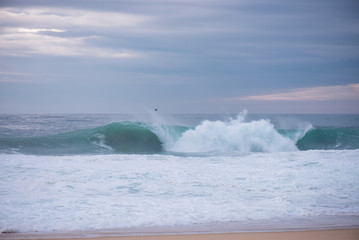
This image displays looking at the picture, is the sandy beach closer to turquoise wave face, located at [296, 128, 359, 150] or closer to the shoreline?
the shoreline

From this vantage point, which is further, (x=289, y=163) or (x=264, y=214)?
(x=289, y=163)

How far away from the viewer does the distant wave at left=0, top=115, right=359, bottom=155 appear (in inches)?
603

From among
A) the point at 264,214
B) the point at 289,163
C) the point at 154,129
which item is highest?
the point at 154,129

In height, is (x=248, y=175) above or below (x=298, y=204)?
above

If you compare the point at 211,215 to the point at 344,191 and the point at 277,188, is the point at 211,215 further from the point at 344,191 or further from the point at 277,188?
the point at 344,191

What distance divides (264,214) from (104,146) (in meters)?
11.3

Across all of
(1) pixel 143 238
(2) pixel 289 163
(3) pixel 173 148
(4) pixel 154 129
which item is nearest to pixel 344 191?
(2) pixel 289 163

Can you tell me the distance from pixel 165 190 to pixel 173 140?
35.2ft

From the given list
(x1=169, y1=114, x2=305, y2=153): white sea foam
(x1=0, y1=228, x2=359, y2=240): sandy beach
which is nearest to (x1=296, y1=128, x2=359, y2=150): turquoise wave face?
(x1=169, y1=114, x2=305, y2=153): white sea foam

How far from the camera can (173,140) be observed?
17594mm

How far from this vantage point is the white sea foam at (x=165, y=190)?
5.20 m

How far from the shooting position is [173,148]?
Result: 1692 cm

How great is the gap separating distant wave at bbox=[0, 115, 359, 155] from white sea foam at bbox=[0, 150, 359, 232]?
541 centimetres

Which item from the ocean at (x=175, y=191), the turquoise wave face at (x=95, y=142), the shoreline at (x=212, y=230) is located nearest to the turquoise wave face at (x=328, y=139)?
the ocean at (x=175, y=191)
